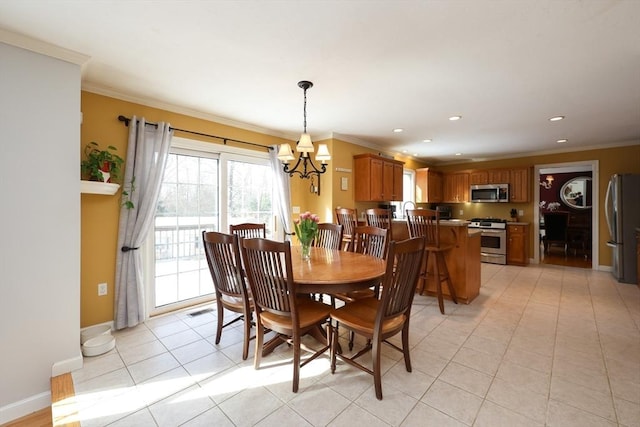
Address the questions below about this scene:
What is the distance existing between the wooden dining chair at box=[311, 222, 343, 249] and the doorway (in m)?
5.26

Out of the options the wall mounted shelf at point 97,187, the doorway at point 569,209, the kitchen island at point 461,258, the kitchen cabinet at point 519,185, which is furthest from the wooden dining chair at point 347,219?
the doorway at point 569,209

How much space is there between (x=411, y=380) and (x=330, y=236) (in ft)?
5.52

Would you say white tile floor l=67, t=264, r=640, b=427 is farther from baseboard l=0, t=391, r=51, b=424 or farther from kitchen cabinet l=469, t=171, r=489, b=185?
kitchen cabinet l=469, t=171, r=489, b=185

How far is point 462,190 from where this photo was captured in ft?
22.2

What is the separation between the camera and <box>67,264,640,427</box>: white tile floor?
64.5 inches

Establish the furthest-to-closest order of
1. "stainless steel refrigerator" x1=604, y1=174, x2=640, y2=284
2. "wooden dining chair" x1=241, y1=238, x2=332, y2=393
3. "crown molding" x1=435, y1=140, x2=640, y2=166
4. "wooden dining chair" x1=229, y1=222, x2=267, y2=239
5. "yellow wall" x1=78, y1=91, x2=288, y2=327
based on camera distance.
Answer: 1. "crown molding" x1=435, y1=140, x2=640, y2=166
2. "stainless steel refrigerator" x1=604, y1=174, x2=640, y2=284
3. "wooden dining chair" x1=229, y1=222, x2=267, y2=239
4. "yellow wall" x1=78, y1=91, x2=288, y2=327
5. "wooden dining chair" x1=241, y1=238, x2=332, y2=393

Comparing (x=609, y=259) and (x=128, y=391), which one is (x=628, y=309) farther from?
(x=128, y=391)

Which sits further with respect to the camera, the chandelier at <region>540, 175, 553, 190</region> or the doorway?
the chandelier at <region>540, 175, 553, 190</region>

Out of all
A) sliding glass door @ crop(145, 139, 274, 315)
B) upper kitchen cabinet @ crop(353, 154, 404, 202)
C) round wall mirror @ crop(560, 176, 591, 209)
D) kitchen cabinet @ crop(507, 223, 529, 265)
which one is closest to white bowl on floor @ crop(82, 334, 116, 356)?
sliding glass door @ crop(145, 139, 274, 315)

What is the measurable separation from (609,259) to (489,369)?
5.26 meters

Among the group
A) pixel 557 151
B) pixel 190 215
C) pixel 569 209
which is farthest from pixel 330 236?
pixel 569 209

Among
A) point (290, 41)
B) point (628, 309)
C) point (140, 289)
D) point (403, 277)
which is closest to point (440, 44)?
point (290, 41)

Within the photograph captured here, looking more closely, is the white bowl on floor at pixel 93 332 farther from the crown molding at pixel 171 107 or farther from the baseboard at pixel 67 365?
the crown molding at pixel 171 107

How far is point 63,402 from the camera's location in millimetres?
1784
